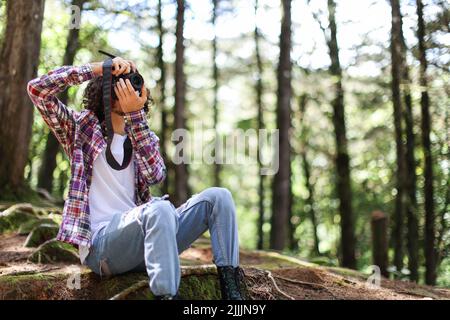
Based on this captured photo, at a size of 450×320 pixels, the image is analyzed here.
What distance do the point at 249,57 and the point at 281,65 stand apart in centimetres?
700

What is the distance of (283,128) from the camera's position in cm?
964

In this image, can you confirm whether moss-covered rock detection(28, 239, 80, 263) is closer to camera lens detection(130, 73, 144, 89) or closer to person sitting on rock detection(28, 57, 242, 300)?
person sitting on rock detection(28, 57, 242, 300)

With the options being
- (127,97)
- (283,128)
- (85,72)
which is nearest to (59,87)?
(85,72)

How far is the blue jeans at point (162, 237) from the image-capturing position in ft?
9.37

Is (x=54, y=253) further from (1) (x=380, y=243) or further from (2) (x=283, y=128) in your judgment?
(2) (x=283, y=128)

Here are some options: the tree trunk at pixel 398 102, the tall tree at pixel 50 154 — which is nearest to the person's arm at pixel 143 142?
the tree trunk at pixel 398 102

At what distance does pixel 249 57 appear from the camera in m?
16.9

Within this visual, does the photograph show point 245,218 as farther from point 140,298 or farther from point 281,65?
point 140,298

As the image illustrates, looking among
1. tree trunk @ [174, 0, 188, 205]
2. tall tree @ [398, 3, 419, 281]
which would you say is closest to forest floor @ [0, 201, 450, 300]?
tree trunk @ [174, 0, 188, 205]

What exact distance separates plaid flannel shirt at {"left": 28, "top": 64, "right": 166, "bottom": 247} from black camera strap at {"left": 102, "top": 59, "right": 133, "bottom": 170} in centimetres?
4

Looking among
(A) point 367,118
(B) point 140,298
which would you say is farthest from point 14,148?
(A) point 367,118

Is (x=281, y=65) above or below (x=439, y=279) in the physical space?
above

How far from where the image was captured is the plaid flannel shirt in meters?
3.21

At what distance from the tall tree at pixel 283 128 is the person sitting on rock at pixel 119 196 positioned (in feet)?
20.3
